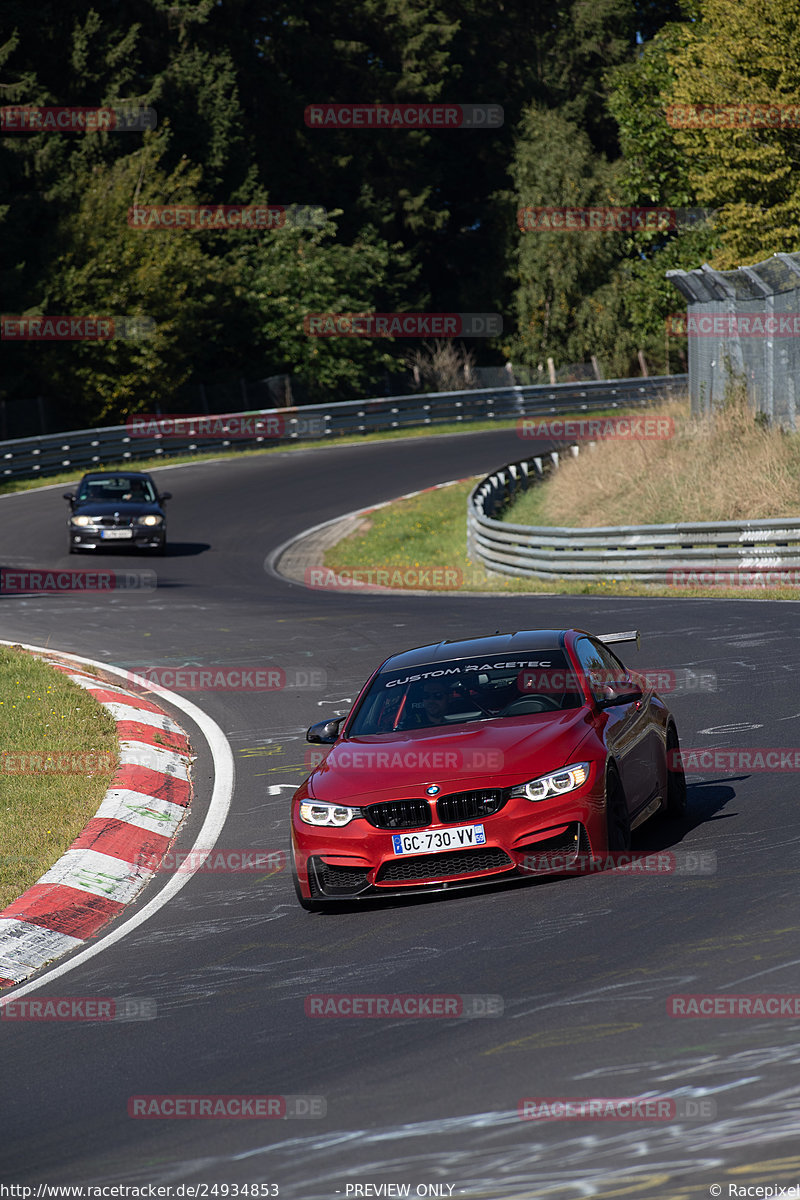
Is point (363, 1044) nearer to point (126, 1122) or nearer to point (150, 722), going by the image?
point (126, 1122)

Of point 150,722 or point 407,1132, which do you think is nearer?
point 407,1132

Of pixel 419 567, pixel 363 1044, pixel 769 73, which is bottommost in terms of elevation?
pixel 419 567

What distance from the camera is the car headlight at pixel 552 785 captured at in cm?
786

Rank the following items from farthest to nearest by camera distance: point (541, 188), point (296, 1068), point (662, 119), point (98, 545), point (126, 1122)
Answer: point (541, 188) < point (662, 119) < point (98, 545) < point (296, 1068) < point (126, 1122)

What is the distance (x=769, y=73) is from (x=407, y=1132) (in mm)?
41776

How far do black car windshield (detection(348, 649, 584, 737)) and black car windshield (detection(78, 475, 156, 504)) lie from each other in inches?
879

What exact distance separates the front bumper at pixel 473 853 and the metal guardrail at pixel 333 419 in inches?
1416

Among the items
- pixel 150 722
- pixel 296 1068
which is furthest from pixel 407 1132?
pixel 150 722

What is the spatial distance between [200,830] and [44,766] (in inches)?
83.7

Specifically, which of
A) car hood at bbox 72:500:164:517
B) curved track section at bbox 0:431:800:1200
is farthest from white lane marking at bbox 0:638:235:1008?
car hood at bbox 72:500:164:517

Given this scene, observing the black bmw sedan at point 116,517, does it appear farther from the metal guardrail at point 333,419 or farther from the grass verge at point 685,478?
the metal guardrail at point 333,419

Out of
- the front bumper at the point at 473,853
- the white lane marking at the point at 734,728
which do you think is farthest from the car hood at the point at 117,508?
the front bumper at the point at 473,853

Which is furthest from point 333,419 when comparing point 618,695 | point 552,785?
point 552,785

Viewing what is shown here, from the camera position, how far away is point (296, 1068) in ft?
18.6
